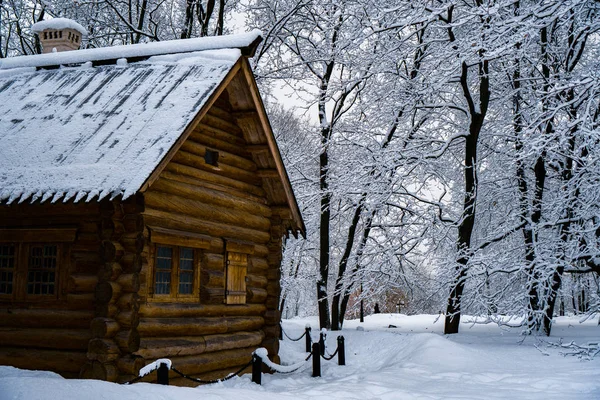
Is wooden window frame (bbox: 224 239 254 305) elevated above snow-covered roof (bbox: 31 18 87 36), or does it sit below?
below

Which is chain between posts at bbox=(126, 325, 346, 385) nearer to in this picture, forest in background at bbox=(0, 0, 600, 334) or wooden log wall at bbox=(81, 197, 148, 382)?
wooden log wall at bbox=(81, 197, 148, 382)

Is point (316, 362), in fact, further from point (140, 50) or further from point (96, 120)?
point (140, 50)

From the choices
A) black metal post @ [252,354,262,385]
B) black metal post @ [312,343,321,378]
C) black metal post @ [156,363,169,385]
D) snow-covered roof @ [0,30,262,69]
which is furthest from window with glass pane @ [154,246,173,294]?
snow-covered roof @ [0,30,262,69]

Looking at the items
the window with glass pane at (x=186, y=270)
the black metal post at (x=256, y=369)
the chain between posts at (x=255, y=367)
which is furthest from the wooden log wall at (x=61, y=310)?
the black metal post at (x=256, y=369)

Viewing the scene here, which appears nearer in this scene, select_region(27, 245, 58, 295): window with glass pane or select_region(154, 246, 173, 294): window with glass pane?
select_region(27, 245, 58, 295): window with glass pane

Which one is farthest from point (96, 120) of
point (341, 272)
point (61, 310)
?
point (341, 272)

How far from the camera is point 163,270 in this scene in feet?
37.3

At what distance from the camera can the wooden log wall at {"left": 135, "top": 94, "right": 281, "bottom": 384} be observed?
36.5ft

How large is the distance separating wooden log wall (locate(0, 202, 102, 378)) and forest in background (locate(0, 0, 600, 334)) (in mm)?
8201

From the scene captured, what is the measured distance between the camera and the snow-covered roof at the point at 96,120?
32.9ft

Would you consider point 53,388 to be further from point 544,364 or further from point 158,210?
point 544,364

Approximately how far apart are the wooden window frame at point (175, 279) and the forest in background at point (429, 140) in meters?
6.35

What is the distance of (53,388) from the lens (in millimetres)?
6848

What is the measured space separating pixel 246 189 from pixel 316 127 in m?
10.1
